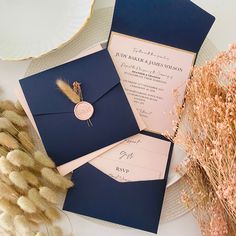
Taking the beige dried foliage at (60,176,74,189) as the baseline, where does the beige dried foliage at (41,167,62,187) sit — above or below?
above

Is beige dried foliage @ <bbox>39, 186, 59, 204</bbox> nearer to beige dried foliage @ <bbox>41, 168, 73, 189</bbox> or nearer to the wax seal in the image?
beige dried foliage @ <bbox>41, 168, 73, 189</bbox>

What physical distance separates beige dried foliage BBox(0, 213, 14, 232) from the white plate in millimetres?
281

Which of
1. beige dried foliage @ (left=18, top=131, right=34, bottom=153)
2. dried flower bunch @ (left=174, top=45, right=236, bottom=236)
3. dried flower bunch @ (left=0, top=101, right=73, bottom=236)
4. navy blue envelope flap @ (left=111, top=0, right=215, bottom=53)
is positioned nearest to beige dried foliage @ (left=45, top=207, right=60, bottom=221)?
dried flower bunch @ (left=0, top=101, right=73, bottom=236)

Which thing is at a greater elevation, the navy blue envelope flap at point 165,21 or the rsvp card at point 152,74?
the navy blue envelope flap at point 165,21

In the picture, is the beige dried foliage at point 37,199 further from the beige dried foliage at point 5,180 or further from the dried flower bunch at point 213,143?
the dried flower bunch at point 213,143

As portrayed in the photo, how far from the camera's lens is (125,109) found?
78 cm

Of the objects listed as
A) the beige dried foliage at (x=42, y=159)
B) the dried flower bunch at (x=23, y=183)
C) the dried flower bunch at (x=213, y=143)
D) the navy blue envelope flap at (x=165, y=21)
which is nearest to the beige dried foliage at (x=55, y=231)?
the dried flower bunch at (x=23, y=183)

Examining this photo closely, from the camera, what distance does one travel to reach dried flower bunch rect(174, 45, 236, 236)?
0.62m

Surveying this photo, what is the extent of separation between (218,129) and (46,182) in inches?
12.4

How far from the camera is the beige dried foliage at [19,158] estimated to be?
68 centimetres

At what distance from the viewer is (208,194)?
2.35ft

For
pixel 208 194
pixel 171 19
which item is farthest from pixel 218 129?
pixel 171 19

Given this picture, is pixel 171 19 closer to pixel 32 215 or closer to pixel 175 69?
pixel 175 69

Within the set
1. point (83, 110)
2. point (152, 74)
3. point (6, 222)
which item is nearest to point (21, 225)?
point (6, 222)
